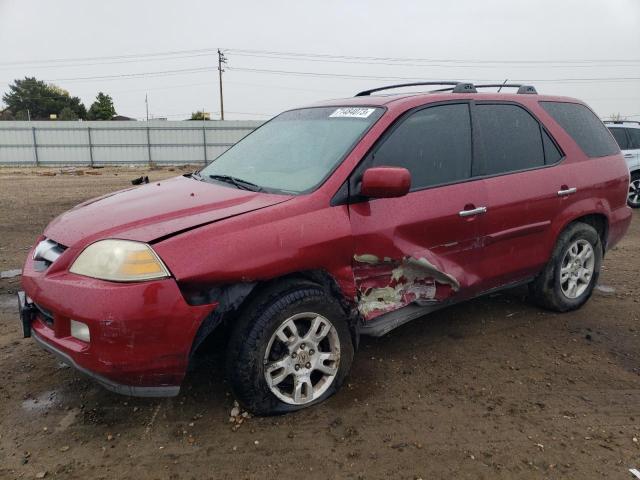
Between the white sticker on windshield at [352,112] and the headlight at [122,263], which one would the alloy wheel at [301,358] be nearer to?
the headlight at [122,263]

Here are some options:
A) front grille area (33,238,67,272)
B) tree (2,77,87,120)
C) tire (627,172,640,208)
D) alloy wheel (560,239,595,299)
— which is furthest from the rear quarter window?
tree (2,77,87,120)

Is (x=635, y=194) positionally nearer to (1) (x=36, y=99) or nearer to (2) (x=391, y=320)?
(2) (x=391, y=320)

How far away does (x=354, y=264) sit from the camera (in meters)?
2.94

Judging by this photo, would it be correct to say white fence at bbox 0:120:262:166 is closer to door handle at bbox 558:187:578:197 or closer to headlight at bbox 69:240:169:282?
door handle at bbox 558:187:578:197

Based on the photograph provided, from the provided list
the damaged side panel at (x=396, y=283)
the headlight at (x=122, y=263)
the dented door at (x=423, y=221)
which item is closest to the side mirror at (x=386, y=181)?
the dented door at (x=423, y=221)

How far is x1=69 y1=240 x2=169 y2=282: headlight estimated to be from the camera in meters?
2.34

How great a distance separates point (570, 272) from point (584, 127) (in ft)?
4.11

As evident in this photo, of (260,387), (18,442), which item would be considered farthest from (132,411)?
(260,387)

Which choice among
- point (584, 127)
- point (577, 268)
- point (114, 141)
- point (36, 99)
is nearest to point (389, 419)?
point (577, 268)

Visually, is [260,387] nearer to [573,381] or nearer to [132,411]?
[132,411]

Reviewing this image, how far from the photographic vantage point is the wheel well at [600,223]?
4312 millimetres

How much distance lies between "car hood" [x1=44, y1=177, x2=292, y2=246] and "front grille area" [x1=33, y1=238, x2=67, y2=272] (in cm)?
4

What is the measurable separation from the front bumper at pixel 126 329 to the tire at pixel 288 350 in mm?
266

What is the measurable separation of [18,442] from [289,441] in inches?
54.7
